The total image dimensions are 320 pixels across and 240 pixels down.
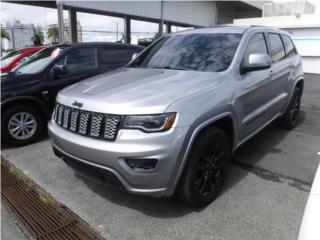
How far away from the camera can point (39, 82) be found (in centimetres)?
515

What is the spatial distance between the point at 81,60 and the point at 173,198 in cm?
370

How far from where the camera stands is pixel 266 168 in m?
3.98

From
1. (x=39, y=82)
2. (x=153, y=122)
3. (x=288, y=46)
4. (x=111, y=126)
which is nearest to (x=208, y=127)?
(x=153, y=122)

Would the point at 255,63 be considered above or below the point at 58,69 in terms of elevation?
above

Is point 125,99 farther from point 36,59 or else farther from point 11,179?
point 36,59

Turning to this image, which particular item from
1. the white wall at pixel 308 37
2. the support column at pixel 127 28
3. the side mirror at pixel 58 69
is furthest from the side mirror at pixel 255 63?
the support column at pixel 127 28

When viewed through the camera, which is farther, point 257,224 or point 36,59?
point 36,59

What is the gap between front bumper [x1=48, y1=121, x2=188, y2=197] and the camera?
249 cm

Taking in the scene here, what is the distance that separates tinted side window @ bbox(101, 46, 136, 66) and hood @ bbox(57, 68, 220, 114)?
2660 millimetres

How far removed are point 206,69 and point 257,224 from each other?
170 centimetres

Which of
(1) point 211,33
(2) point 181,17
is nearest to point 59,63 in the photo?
(1) point 211,33

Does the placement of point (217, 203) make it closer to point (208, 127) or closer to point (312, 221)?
point (208, 127)

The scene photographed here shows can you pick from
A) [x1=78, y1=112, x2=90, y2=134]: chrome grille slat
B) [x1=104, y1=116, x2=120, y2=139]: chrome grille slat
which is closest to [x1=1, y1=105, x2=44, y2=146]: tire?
[x1=78, y1=112, x2=90, y2=134]: chrome grille slat

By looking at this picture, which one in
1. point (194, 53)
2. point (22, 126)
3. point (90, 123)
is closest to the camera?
point (90, 123)
